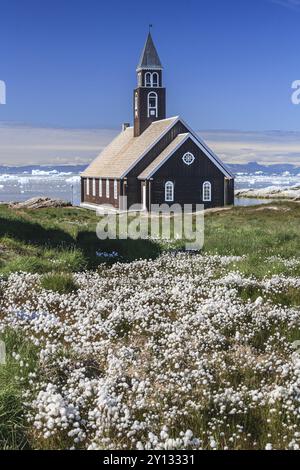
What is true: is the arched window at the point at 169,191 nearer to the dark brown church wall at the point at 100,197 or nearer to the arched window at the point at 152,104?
the dark brown church wall at the point at 100,197

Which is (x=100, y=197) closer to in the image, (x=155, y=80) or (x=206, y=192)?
(x=206, y=192)

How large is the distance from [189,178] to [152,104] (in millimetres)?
11938

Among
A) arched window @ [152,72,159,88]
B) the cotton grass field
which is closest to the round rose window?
arched window @ [152,72,159,88]

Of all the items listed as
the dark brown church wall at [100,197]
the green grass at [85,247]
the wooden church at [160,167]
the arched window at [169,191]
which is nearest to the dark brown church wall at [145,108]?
the wooden church at [160,167]

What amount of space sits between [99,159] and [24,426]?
6416 centimetres

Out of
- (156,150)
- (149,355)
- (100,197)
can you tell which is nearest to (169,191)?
(156,150)

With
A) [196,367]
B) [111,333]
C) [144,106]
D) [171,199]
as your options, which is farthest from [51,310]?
[144,106]

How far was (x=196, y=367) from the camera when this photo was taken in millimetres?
8789

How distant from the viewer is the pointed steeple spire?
63.3 meters

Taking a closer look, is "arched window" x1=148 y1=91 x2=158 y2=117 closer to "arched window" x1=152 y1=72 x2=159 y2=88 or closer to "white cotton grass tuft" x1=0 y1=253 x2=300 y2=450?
"arched window" x1=152 y1=72 x2=159 y2=88

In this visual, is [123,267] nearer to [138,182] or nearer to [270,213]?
[270,213]

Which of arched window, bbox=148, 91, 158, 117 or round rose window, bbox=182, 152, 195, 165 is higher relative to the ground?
arched window, bbox=148, 91, 158, 117

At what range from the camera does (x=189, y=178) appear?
56719 millimetres

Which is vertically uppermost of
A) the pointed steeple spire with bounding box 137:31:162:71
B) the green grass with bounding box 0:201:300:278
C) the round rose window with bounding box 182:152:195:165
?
the pointed steeple spire with bounding box 137:31:162:71
